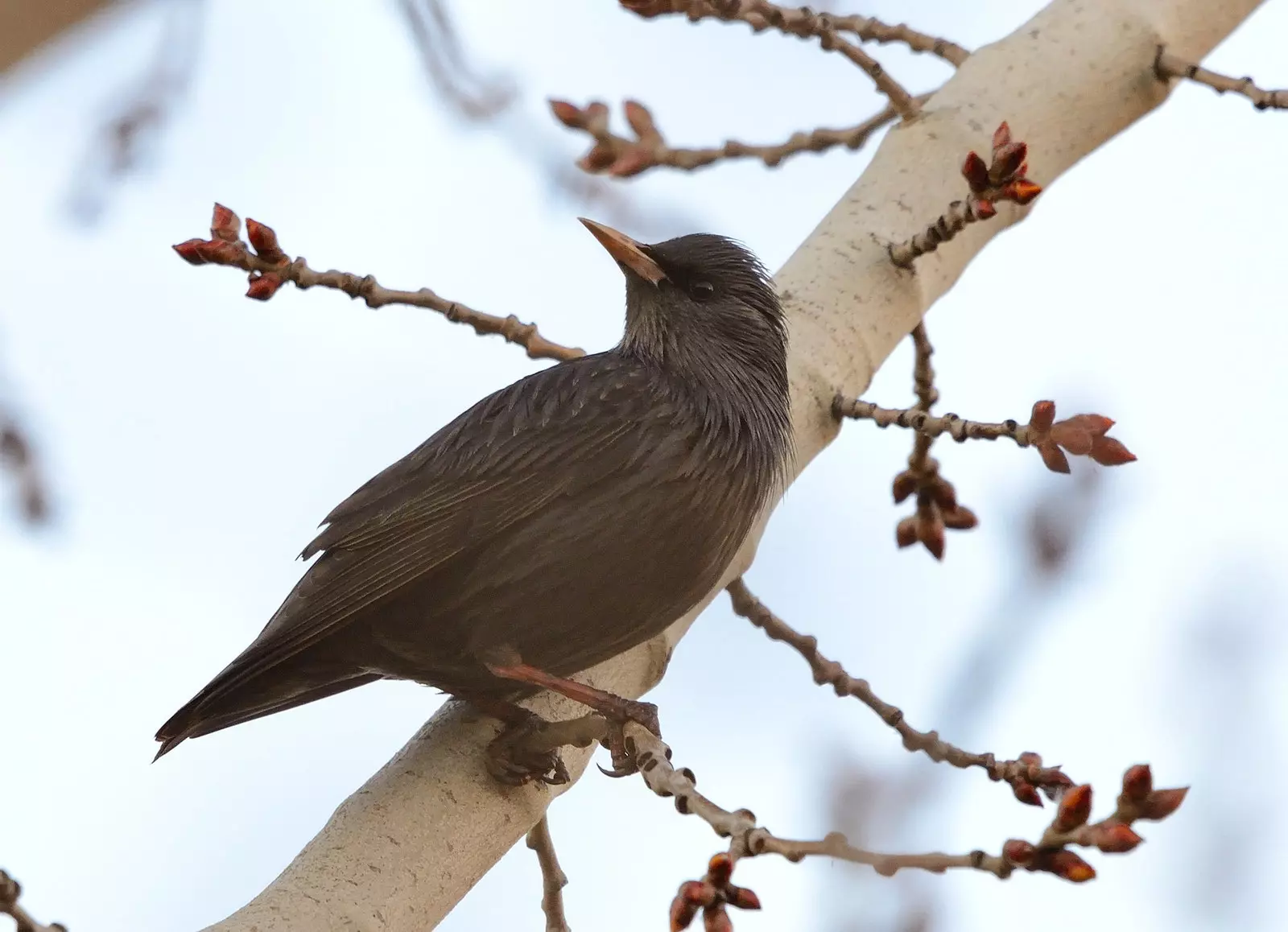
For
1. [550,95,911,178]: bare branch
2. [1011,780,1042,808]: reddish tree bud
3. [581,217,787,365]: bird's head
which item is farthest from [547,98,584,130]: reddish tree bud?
[1011,780,1042,808]: reddish tree bud

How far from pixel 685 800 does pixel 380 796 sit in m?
0.73

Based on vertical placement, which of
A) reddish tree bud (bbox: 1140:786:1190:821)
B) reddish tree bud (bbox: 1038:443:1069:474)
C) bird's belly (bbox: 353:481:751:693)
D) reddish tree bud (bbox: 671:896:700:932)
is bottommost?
reddish tree bud (bbox: 671:896:700:932)

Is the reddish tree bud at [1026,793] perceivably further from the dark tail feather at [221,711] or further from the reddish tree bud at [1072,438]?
the dark tail feather at [221,711]

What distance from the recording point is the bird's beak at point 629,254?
375 centimetres

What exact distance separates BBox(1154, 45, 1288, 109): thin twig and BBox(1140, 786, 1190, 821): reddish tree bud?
2.04 metres

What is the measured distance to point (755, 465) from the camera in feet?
10.8

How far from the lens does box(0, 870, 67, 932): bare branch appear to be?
6.23 ft

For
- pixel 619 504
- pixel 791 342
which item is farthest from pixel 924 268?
pixel 619 504

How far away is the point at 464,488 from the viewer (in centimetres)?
317

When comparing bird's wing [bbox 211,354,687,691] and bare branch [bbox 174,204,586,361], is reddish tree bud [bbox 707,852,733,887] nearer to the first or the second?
bird's wing [bbox 211,354,687,691]

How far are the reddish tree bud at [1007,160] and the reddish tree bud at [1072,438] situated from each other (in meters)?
0.52

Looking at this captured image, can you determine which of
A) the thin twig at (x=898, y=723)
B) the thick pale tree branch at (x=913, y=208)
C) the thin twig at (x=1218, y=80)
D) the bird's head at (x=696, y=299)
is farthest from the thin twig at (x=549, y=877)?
the thin twig at (x=1218, y=80)

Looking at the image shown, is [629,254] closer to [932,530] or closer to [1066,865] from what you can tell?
[932,530]

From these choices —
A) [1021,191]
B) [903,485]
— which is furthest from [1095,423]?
[903,485]
